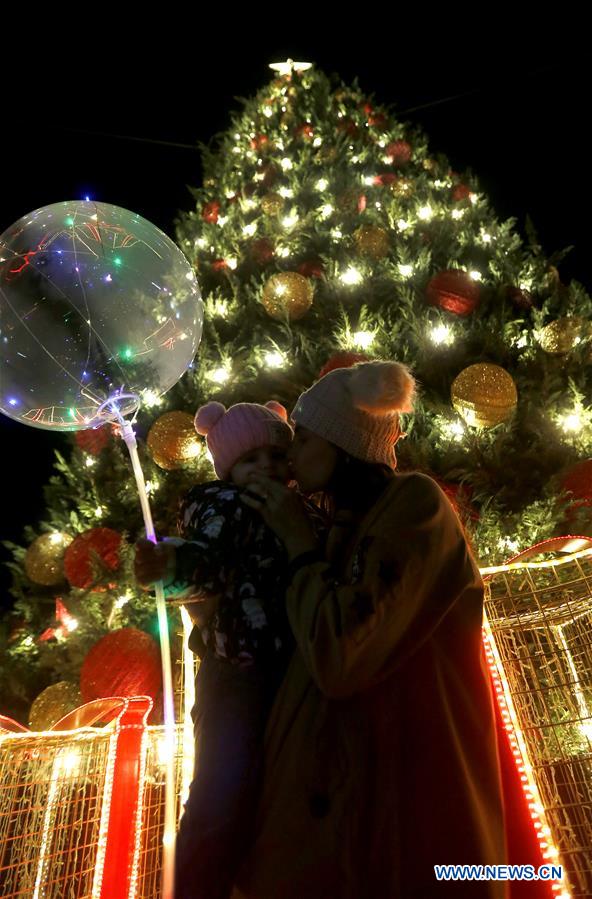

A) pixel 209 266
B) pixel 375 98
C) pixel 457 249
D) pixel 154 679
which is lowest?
pixel 154 679

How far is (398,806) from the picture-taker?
0.97 m

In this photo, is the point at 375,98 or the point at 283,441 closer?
the point at 283,441

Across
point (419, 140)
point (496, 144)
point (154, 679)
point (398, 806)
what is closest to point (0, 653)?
point (154, 679)

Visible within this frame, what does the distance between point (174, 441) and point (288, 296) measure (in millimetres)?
1453

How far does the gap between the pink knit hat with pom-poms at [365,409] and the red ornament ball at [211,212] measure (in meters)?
5.31

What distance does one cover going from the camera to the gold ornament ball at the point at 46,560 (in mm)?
3922

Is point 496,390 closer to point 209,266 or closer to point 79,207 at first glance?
point 79,207

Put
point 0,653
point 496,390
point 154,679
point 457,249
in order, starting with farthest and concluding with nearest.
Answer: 1. point 457,249
2. point 0,653
3. point 496,390
4. point 154,679

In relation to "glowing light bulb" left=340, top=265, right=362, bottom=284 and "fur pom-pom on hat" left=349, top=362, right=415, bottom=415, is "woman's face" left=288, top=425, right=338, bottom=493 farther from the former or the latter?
"glowing light bulb" left=340, top=265, right=362, bottom=284

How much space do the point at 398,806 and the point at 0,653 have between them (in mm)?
3640

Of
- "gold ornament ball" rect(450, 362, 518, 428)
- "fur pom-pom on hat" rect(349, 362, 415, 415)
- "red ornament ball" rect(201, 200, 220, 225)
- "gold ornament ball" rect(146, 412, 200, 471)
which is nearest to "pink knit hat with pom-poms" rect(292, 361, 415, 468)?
"fur pom-pom on hat" rect(349, 362, 415, 415)

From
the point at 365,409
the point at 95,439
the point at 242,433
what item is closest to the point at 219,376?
the point at 95,439

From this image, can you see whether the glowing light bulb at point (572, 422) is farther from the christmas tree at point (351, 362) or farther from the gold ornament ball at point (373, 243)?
the gold ornament ball at point (373, 243)

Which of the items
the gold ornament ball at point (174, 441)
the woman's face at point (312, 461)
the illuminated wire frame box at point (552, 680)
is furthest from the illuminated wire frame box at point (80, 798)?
the gold ornament ball at point (174, 441)
